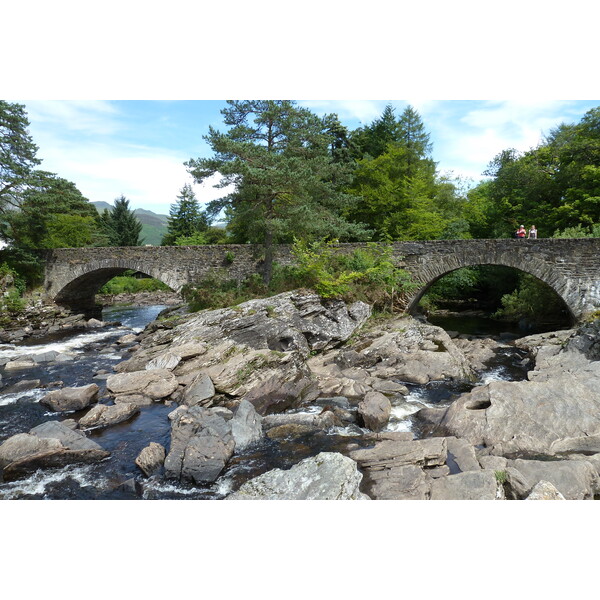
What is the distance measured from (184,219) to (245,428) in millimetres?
39750

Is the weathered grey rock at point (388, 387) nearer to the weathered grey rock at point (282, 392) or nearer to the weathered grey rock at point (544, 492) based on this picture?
the weathered grey rock at point (282, 392)

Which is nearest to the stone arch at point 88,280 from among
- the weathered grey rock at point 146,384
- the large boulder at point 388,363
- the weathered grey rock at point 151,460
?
the weathered grey rock at point 146,384

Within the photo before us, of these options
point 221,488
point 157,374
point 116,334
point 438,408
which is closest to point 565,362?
point 438,408

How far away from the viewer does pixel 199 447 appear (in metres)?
7.32

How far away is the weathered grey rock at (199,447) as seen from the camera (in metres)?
6.92

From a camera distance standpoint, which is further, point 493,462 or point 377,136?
point 377,136

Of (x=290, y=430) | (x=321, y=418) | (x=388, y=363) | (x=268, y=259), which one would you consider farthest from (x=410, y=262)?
(x=290, y=430)

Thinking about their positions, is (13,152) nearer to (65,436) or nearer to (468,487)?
(65,436)

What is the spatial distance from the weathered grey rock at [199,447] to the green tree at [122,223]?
41.5 meters

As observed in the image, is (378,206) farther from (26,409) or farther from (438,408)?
(26,409)

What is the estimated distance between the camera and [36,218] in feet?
73.2

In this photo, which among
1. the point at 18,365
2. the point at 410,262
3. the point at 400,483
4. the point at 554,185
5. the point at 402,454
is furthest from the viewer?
the point at 554,185

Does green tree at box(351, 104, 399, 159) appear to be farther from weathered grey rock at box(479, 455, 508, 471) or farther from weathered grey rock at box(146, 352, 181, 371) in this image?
weathered grey rock at box(479, 455, 508, 471)

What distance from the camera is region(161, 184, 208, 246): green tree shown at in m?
44.1
